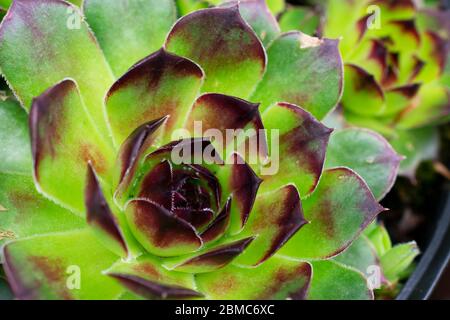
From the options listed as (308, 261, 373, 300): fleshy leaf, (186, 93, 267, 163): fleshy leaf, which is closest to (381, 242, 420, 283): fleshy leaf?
(308, 261, 373, 300): fleshy leaf

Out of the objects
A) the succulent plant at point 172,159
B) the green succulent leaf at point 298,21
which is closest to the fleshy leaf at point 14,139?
the succulent plant at point 172,159

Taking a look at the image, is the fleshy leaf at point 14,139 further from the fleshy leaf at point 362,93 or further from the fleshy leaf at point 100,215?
the fleshy leaf at point 362,93

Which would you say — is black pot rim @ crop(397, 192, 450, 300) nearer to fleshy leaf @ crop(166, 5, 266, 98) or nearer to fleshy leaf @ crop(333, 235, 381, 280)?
fleshy leaf @ crop(333, 235, 381, 280)

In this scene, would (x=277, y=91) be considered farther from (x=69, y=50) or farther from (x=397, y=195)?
(x=397, y=195)

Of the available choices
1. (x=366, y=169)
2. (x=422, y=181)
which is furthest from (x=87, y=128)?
(x=422, y=181)

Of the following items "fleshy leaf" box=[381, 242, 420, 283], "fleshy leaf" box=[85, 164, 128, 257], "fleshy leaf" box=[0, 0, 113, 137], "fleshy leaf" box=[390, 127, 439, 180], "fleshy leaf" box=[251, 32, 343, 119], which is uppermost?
"fleshy leaf" box=[0, 0, 113, 137]

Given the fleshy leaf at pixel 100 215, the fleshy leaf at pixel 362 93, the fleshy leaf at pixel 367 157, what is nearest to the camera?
the fleshy leaf at pixel 100 215

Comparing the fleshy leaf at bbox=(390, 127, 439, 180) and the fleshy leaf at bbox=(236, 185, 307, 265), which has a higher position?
the fleshy leaf at bbox=(236, 185, 307, 265)
